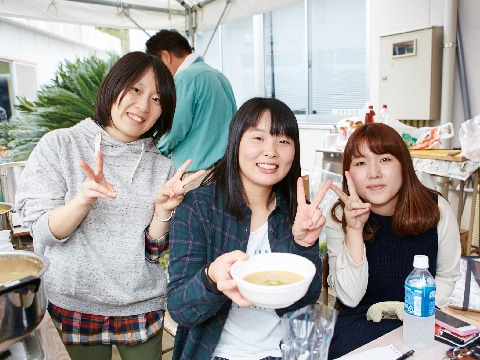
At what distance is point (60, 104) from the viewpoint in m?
4.25

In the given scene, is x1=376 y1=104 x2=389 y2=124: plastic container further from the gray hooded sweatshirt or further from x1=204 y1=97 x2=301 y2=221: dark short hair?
the gray hooded sweatshirt

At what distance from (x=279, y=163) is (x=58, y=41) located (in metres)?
7.40

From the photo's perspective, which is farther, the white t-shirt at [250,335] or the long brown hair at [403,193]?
the long brown hair at [403,193]

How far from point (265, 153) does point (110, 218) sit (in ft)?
1.99

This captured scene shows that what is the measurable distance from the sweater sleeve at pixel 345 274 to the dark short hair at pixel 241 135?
324 mm

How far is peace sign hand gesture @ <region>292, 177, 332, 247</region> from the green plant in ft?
11.5

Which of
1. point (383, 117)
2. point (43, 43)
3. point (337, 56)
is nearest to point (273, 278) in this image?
point (383, 117)

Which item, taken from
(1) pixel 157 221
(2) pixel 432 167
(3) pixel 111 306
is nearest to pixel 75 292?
(3) pixel 111 306

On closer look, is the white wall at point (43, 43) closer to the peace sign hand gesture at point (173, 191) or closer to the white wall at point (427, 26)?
the white wall at point (427, 26)

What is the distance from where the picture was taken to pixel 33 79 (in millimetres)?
6512

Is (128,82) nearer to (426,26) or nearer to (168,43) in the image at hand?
(168,43)

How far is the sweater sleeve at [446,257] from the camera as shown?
1.70m

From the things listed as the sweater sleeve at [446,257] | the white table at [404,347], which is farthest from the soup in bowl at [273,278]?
the sweater sleeve at [446,257]

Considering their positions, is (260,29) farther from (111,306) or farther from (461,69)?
(111,306)
